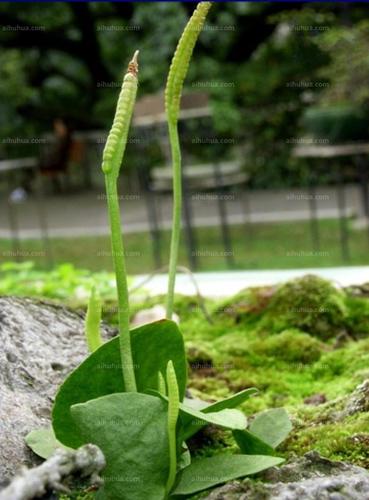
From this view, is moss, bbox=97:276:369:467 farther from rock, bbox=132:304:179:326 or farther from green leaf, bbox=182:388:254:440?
green leaf, bbox=182:388:254:440

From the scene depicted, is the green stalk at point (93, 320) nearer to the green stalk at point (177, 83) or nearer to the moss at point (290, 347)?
the green stalk at point (177, 83)

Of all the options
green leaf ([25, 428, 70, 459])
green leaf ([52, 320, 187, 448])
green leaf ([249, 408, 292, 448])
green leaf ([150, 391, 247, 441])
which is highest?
green leaf ([52, 320, 187, 448])

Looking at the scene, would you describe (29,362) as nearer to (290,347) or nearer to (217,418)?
(217,418)

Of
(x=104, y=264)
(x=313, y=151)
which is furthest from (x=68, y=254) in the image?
(x=313, y=151)

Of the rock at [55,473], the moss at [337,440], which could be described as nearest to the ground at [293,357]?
the moss at [337,440]

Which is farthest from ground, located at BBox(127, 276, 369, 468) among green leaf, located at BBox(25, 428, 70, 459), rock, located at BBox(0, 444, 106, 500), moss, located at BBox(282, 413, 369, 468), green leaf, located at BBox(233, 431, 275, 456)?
rock, located at BBox(0, 444, 106, 500)

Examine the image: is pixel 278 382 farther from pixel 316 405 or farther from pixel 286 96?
pixel 286 96
